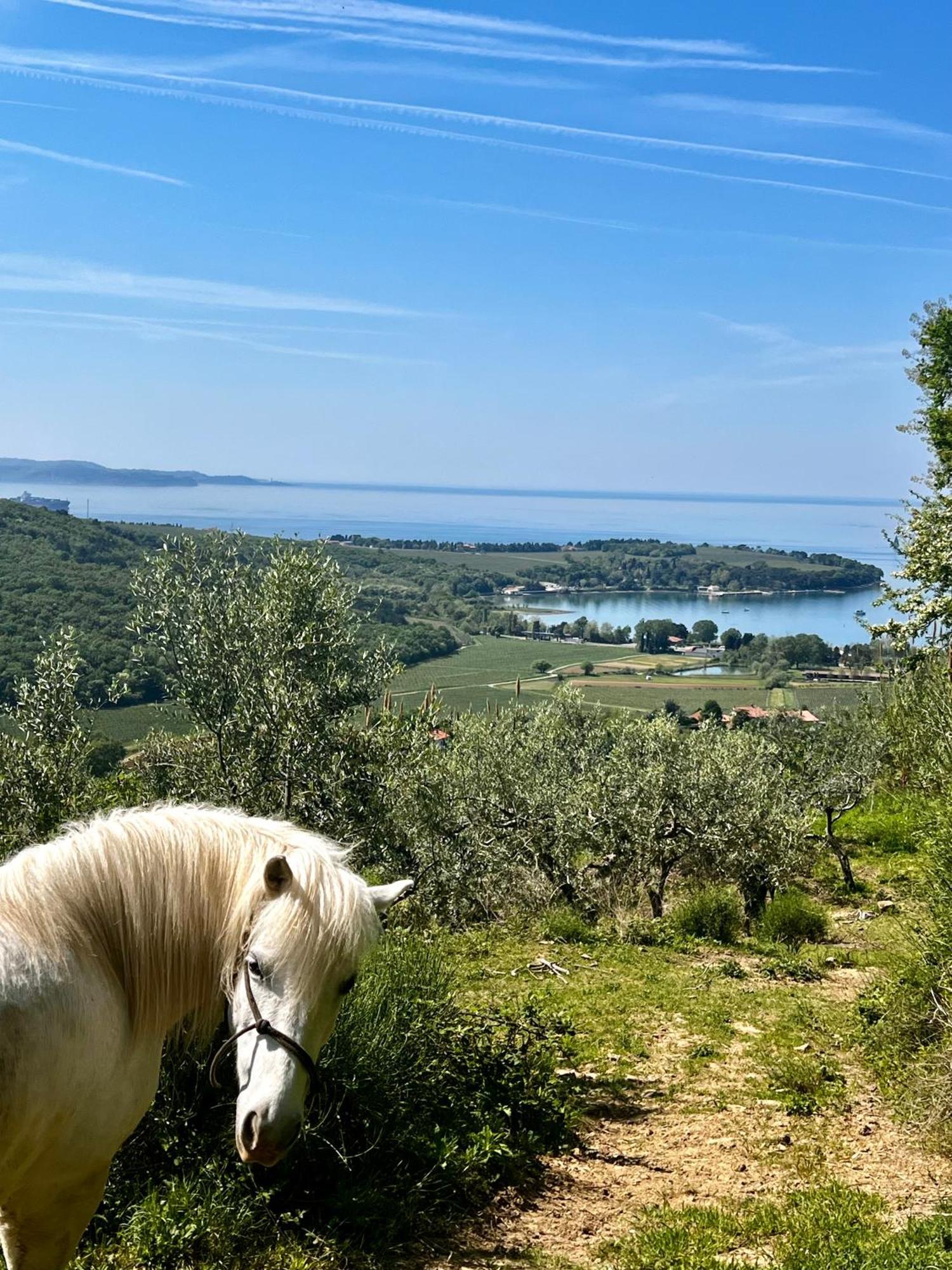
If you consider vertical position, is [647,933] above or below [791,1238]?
below

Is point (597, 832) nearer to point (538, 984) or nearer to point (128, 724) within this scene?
point (538, 984)

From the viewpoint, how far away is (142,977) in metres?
3.10

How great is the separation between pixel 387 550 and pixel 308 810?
101m

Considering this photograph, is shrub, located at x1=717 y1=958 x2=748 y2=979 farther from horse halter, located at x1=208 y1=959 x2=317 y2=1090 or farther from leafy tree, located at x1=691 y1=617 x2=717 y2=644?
leafy tree, located at x1=691 y1=617 x2=717 y2=644

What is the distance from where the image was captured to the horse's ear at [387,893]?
3.04 metres

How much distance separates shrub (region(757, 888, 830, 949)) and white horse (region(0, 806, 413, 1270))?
37.2 ft

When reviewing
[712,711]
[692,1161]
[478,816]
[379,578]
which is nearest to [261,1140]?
[692,1161]

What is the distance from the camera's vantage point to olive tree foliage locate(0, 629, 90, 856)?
24.0ft

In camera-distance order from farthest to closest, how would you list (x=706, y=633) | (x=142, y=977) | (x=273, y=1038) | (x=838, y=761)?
(x=706, y=633), (x=838, y=761), (x=142, y=977), (x=273, y=1038)

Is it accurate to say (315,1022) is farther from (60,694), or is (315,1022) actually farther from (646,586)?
(646,586)

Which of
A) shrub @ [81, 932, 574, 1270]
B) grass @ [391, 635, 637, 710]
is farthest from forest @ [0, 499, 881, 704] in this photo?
shrub @ [81, 932, 574, 1270]

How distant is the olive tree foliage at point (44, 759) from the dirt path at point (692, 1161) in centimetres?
453

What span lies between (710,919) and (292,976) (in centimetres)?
1164

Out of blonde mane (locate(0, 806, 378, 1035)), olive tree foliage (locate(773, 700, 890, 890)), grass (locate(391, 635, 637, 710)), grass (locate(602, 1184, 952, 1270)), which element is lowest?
grass (locate(391, 635, 637, 710))
